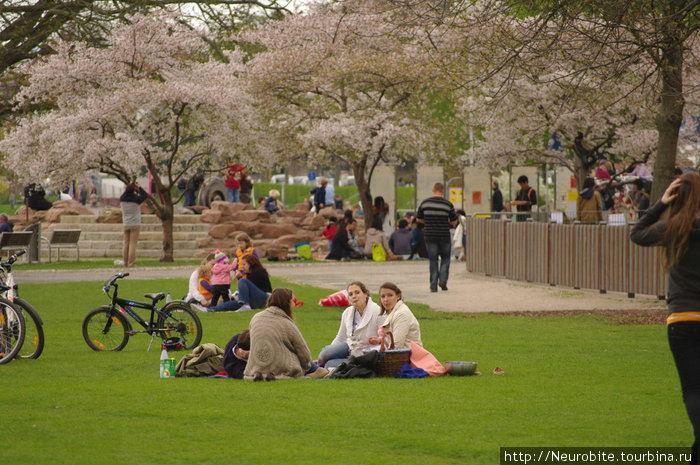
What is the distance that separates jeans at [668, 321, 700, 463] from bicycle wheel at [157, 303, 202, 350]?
7500 millimetres

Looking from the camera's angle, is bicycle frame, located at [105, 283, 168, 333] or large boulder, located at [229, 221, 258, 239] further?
large boulder, located at [229, 221, 258, 239]

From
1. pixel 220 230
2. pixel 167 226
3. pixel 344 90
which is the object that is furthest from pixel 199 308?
pixel 344 90

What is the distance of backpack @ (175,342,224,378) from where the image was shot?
397 inches

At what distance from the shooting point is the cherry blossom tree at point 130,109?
29.0 m

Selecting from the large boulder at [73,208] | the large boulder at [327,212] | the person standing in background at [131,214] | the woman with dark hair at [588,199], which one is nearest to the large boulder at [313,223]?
the large boulder at [327,212]

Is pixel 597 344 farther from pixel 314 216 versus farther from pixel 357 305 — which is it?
pixel 314 216

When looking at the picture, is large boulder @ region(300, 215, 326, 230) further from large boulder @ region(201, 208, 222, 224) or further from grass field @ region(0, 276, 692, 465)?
grass field @ region(0, 276, 692, 465)

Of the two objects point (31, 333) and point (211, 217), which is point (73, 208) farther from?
point (31, 333)

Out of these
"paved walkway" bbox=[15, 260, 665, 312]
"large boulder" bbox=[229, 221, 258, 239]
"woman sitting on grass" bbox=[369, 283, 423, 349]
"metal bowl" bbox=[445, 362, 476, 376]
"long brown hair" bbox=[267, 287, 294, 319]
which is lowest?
"paved walkway" bbox=[15, 260, 665, 312]

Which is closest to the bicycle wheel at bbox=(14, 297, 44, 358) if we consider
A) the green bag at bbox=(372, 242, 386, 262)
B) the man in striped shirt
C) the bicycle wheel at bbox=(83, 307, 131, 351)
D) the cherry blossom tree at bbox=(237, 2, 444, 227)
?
the bicycle wheel at bbox=(83, 307, 131, 351)

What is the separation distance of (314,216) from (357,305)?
25.2 meters

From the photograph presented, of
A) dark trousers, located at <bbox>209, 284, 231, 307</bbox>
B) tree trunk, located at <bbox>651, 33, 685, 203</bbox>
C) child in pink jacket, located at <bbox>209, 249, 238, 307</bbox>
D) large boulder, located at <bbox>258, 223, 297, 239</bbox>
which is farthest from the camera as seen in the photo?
large boulder, located at <bbox>258, 223, 297, 239</bbox>

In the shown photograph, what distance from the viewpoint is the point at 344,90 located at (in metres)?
35.2

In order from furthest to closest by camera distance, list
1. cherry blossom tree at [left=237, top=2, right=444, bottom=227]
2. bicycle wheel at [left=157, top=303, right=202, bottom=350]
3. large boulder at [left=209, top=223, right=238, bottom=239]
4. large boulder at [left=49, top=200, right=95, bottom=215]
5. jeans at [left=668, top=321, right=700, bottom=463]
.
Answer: large boulder at [left=49, top=200, right=95, bottom=215] < cherry blossom tree at [left=237, top=2, right=444, bottom=227] < large boulder at [left=209, top=223, right=238, bottom=239] < bicycle wheel at [left=157, top=303, right=202, bottom=350] < jeans at [left=668, top=321, right=700, bottom=463]
